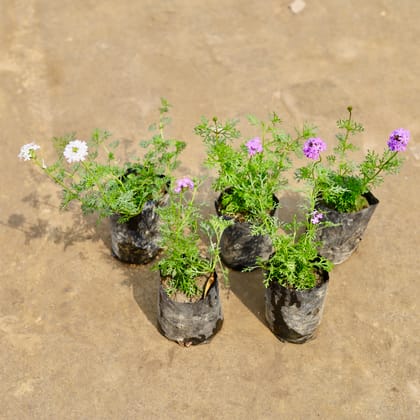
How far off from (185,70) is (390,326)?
4606mm

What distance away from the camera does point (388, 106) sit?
6953 millimetres

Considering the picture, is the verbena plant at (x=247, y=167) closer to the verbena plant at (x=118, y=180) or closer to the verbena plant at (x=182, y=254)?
the verbena plant at (x=118, y=180)

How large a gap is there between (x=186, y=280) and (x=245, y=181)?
1039 millimetres

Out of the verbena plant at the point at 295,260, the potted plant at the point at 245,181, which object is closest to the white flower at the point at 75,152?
the potted plant at the point at 245,181

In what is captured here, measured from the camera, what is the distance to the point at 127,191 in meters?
4.52

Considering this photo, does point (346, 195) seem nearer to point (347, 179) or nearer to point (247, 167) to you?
point (347, 179)

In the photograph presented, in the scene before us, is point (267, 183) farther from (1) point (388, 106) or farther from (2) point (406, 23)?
(2) point (406, 23)

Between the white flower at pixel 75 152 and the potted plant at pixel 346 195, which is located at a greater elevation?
the white flower at pixel 75 152

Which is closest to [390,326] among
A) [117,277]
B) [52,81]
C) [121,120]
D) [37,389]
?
[117,277]

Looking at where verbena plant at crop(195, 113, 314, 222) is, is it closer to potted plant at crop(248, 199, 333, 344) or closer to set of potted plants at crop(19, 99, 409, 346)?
set of potted plants at crop(19, 99, 409, 346)

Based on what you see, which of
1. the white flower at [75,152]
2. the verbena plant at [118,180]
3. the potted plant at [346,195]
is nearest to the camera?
the white flower at [75,152]

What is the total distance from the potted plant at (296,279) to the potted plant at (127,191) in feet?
3.51

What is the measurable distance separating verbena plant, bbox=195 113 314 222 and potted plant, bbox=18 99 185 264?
321 mm

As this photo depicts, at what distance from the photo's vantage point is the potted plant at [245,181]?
4480mm
